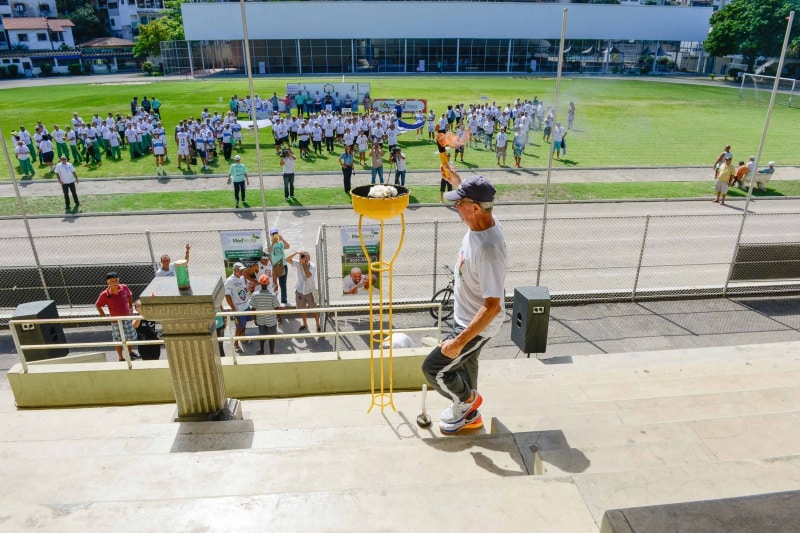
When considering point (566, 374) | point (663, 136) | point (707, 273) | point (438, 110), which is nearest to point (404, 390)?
point (566, 374)

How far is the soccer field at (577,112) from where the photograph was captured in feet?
87.1

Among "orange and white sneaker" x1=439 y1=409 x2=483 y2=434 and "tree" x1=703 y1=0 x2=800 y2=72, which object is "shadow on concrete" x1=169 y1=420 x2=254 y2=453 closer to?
"orange and white sneaker" x1=439 y1=409 x2=483 y2=434

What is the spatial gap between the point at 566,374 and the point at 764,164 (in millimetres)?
23940

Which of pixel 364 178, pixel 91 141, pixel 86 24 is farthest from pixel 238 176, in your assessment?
pixel 86 24

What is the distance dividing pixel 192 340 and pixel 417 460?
2.43 metres

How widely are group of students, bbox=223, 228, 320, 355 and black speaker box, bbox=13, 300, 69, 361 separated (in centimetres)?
251

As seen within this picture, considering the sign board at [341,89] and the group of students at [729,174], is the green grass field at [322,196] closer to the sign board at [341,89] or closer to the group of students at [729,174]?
the group of students at [729,174]

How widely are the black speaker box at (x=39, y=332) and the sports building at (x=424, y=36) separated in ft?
186

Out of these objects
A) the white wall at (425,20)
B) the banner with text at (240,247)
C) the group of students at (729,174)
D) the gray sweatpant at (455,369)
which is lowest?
the group of students at (729,174)

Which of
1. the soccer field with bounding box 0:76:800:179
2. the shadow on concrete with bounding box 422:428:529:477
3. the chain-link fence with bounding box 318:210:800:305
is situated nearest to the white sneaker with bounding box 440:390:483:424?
the shadow on concrete with bounding box 422:428:529:477

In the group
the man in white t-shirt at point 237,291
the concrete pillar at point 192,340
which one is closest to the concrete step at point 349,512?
the concrete pillar at point 192,340

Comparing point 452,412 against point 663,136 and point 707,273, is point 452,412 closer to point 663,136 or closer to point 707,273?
point 707,273

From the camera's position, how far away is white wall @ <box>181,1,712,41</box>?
5822 cm

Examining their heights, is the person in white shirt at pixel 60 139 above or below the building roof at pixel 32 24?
below
